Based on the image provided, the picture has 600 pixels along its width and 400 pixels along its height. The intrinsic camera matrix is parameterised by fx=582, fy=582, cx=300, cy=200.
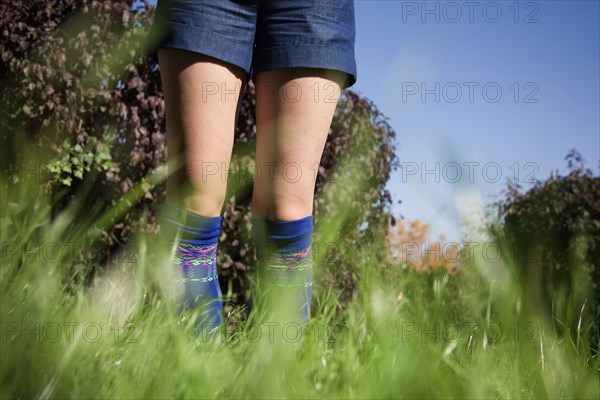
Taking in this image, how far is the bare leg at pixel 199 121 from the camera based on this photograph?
1519 mm

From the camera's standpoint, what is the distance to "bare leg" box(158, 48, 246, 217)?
4.98 feet

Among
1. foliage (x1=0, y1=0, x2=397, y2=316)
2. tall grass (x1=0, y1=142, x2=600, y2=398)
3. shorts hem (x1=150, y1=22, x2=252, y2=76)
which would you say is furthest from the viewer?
foliage (x1=0, y1=0, x2=397, y2=316)

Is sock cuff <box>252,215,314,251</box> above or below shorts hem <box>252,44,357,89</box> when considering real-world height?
below

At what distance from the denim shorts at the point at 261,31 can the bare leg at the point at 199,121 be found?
4cm

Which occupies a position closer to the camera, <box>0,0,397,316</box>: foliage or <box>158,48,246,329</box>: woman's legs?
<box>158,48,246,329</box>: woman's legs

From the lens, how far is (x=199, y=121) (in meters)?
1.53

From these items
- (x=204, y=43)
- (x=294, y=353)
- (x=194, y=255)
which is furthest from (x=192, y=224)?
(x=294, y=353)

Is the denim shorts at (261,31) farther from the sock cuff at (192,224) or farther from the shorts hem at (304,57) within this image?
the sock cuff at (192,224)

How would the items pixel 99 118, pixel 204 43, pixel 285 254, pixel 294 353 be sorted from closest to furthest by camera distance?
pixel 294 353 → pixel 204 43 → pixel 285 254 → pixel 99 118

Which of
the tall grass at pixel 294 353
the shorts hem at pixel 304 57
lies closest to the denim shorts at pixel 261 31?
the shorts hem at pixel 304 57

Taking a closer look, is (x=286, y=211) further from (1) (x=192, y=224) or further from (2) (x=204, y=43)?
(2) (x=204, y=43)

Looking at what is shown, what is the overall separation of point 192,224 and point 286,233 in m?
0.25

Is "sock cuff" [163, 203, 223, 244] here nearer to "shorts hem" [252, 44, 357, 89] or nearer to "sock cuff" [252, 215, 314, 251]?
"sock cuff" [252, 215, 314, 251]

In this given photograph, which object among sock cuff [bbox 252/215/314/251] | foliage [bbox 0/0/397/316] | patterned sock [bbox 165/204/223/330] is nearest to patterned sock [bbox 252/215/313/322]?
sock cuff [bbox 252/215/314/251]
